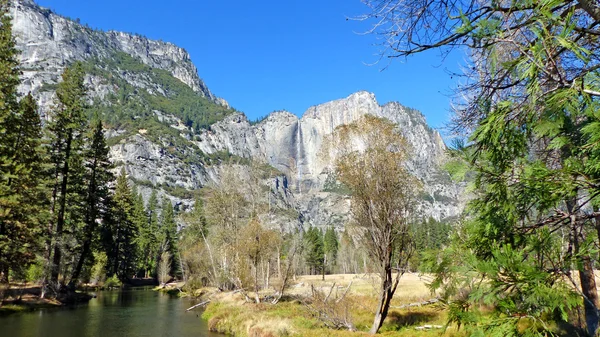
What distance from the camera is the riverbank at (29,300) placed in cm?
2287

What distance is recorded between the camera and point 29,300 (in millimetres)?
25078

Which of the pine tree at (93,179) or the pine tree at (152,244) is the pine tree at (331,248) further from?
the pine tree at (93,179)

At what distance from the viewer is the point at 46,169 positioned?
31062 mm

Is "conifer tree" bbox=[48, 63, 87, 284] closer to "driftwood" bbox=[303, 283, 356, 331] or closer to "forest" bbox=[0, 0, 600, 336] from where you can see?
"forest" bbox=[0, 0, 600, 336]

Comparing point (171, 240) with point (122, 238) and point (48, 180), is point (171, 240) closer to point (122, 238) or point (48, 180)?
point (122, 238)

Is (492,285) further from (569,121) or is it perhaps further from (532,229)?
(569,121)

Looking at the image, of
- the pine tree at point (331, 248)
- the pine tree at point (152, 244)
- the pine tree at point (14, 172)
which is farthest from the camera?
the pine tree at point (331, 248)

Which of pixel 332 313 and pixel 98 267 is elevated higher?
pixel 98 267

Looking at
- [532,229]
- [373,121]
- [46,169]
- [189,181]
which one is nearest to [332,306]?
[373,121]

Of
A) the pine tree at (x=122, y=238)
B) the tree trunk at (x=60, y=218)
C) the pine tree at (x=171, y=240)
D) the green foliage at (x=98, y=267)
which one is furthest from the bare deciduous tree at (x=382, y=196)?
the pine tree at (x=171, y=240)

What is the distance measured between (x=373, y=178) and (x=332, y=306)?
17.8ft

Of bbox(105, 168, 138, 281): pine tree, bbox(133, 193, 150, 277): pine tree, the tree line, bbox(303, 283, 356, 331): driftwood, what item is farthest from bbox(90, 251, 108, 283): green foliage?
bbox(303, 283, 356, 331): driftwood

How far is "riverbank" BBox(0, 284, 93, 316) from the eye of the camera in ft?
75.0

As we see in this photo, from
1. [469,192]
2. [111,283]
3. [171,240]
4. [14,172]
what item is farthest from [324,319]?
[171,240]
